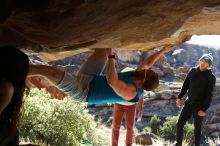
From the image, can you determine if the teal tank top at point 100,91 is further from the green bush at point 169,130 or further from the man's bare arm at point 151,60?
the green bush at point 169,130

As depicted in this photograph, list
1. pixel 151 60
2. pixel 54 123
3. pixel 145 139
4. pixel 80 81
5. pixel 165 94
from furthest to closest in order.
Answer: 1. pixel 165 94
2. pixel 145 139
3. pixel 54 123
4. pixel 151 60
5. pixel 80 81


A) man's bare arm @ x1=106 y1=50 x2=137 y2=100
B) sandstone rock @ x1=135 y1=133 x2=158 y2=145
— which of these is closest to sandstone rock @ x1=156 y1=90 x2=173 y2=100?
sandstone rock @ x1=135 y1=133 x2=158 y2=145

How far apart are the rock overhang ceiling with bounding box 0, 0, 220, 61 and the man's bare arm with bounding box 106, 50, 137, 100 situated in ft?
1.06

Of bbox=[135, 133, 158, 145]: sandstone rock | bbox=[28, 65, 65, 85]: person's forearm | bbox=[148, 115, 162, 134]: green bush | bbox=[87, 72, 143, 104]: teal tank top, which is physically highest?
bbox=[28, 65, 65, 85]: person's forearm

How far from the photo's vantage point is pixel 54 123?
38.0 ft

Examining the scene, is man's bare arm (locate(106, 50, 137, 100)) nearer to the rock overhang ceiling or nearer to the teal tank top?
the teal tank top

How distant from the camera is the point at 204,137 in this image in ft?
78.0

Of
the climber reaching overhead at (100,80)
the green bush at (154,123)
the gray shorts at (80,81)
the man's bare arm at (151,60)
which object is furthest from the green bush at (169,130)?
the gray shorts at (80,81)

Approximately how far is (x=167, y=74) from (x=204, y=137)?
45.6ft

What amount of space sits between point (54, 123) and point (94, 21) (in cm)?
776

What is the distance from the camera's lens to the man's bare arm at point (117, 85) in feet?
17.9

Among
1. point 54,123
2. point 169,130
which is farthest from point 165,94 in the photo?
point 54,123

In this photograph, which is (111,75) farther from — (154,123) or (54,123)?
(154,123)

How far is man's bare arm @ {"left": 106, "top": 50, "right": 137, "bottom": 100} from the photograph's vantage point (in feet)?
17.9
